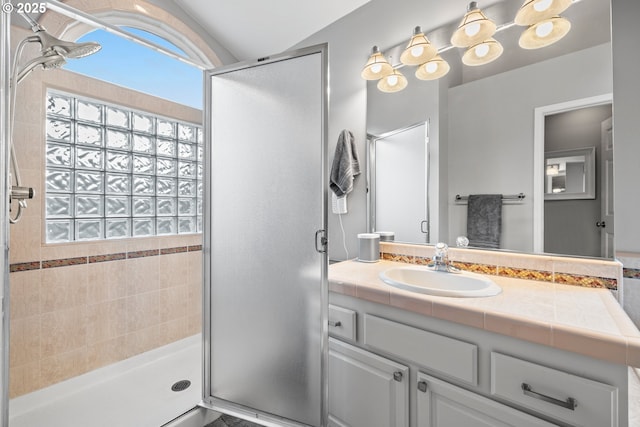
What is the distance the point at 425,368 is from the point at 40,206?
2.22m

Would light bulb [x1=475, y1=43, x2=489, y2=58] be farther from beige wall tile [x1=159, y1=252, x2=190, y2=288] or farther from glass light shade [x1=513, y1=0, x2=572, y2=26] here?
beige wall tile [x1=159, y1=252, x2=190, y2=288]

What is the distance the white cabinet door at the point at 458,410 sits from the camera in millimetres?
872

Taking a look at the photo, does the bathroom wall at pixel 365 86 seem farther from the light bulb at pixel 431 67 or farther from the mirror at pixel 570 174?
the light bulb at pixel 431 67

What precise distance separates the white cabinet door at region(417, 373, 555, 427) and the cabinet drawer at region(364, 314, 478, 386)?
5 centimetres

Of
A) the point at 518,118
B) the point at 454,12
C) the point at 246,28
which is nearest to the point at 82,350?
the point at 246,28

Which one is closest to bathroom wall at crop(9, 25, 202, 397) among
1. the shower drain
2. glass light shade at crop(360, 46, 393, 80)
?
the shower drain

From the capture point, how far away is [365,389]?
1.24 m

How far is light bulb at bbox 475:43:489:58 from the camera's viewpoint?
141 centimetres

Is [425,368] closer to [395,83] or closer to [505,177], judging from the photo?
[505,177]

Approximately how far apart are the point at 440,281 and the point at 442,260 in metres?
0.11

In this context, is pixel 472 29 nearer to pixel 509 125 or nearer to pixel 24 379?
pixel 509 125

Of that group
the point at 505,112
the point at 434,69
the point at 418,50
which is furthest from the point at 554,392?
the point at 418,50

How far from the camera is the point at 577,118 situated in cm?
124

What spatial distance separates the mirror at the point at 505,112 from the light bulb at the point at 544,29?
0.20 feet
